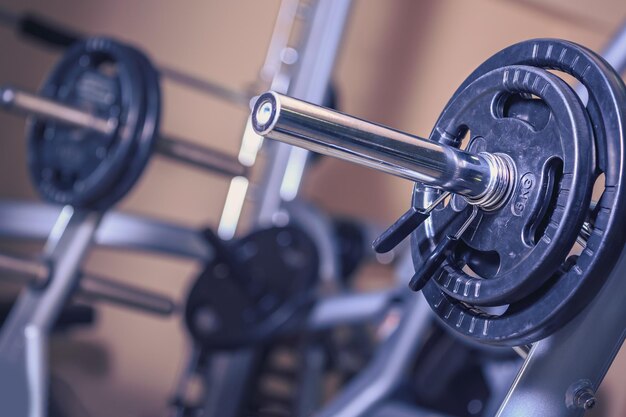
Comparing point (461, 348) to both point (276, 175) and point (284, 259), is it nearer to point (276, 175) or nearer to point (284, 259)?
point (284, 259)

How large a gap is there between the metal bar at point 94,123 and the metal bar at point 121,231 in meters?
0.19

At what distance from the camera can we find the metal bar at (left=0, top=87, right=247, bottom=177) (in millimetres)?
1032

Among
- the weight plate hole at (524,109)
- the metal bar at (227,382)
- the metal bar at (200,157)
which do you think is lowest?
the metal bar at (227,382)

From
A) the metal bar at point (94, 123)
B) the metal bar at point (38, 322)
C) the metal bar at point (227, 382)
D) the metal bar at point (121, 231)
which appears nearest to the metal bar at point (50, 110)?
the metal bar at point (94, 123)

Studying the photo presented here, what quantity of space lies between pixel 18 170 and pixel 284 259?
667 millimetres

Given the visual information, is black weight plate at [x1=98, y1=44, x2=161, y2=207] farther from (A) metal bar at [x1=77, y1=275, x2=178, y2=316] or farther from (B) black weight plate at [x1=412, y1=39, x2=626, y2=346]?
(B) black weight plate at [x1=412, y1=39, x2=626, y2=346]

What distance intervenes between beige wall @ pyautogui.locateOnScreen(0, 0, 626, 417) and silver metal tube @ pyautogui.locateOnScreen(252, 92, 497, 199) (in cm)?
103

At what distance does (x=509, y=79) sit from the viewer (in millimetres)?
531

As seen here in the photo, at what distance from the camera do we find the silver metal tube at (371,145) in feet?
1.45

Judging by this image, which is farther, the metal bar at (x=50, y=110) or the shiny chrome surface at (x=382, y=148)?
the metal bar at (x=50, y=110)

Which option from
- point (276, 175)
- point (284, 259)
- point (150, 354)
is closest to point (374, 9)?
point (276, 175)

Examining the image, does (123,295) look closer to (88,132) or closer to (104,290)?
(104,290)

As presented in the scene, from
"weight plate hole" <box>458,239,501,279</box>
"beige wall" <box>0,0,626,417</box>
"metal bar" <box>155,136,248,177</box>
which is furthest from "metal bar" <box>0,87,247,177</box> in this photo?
"weight plate hole" <box>458,239,501,279</box>

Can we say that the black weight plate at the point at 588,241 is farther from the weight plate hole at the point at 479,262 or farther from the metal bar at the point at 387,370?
the metal bar at the point at 387,370
